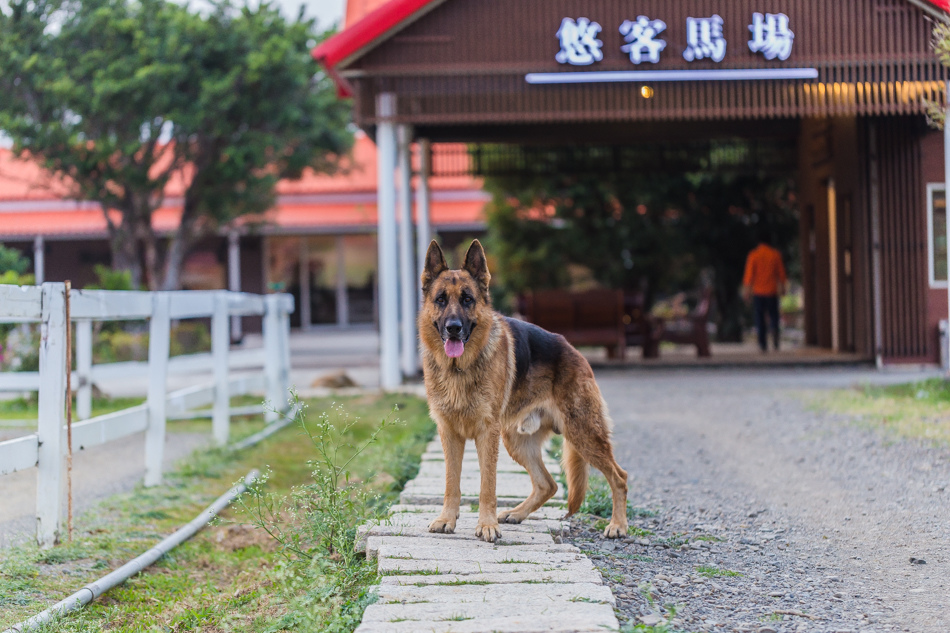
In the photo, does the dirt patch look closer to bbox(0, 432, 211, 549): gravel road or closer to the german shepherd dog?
bbox(0, 432, 211, 549): gravel road

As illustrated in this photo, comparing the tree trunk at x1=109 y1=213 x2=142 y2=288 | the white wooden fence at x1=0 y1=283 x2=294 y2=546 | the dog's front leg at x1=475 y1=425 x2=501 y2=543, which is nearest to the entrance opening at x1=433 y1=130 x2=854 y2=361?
the tree trunk at x1=109 y1=213 x2=142 y2=288

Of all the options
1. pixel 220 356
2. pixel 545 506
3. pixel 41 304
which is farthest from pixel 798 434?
pixel 41 304

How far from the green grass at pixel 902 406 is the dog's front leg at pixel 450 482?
4535mm

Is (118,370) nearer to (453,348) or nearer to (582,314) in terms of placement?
(453,348)

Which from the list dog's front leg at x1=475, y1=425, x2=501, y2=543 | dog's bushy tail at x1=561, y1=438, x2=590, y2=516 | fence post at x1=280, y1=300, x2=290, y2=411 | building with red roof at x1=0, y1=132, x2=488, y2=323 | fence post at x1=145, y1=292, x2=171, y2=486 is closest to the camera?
dog's front leg at x1=475, y1=425, x2=501, y2=543

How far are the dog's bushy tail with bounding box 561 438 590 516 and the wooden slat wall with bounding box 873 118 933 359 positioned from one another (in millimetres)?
9730

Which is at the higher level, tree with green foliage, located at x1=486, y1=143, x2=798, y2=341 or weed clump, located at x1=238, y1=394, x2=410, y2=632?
tree with green foliage, located at x1=486, y1=143, x2=798, y2=341

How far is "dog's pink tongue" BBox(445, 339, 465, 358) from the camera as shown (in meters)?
4.17

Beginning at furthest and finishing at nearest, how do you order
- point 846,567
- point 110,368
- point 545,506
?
point 110,368
point 545,506
point 846,567

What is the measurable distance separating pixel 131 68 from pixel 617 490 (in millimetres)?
14913

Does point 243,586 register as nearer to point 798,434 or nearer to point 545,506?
point 545,506

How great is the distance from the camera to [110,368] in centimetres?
939

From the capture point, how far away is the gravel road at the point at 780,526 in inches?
144

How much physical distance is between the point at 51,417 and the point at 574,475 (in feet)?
8.99
